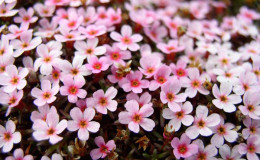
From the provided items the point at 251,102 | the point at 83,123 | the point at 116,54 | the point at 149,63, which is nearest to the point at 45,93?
the point at 83,123

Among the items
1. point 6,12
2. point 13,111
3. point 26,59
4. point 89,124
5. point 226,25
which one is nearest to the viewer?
point 89,124

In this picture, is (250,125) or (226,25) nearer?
(250,125)

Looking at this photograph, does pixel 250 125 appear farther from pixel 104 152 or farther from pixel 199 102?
pixel 104 152

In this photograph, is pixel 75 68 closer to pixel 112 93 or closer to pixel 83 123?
pixel 112 93

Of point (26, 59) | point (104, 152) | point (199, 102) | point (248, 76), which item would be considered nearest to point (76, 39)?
point (26, 59)

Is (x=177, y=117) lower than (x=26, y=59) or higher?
lower

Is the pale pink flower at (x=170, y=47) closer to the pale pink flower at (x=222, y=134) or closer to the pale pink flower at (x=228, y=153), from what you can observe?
the pale pink flower at (x=222, y=134)
